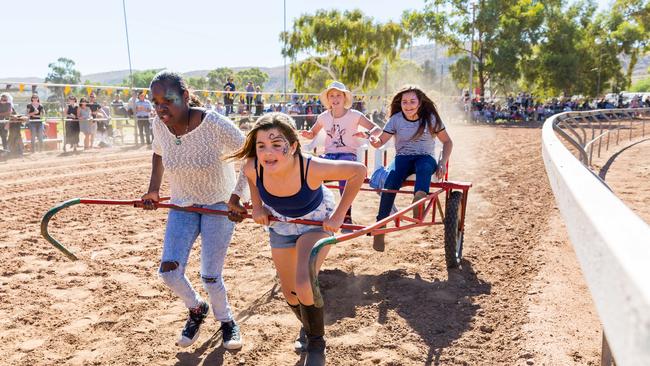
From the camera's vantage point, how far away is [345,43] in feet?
135

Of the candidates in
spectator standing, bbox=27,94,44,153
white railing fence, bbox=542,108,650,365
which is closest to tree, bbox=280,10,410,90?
spectator standing, bbox=27,94,44,153

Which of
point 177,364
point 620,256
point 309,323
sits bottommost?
point 177,364

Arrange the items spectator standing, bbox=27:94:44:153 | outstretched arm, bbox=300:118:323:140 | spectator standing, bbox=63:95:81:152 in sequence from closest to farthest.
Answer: outstretched arm, bbox=300:118:323:140 < spectator standing, bbox=27:94:44:153 < spectator standing, bbox=63:95:81:152

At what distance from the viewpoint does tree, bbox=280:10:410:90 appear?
1582 inches

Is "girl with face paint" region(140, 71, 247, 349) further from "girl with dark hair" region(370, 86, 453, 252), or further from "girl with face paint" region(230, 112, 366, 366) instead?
"girl with dark hair" region(370, 86, 453, 252)

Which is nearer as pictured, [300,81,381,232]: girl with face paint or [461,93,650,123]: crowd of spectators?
[300,81,381,232]: girl with face paint

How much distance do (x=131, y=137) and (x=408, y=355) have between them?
2228 cm

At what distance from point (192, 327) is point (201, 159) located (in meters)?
1.14

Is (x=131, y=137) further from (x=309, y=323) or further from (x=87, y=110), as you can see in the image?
(x=309, y=323)

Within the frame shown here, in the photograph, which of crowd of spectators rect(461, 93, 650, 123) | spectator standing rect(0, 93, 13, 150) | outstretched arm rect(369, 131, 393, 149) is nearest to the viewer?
outstretched arm rect(369, 131, 393, 149)

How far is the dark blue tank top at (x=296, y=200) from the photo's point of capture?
3539 mm

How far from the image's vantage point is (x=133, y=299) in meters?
4.75

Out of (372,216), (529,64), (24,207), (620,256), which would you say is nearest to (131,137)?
(24,207)

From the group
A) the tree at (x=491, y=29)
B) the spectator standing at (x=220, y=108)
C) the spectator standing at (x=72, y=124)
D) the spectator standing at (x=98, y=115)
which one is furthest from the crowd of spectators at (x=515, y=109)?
the spectator standing at (x=72, y=124)
